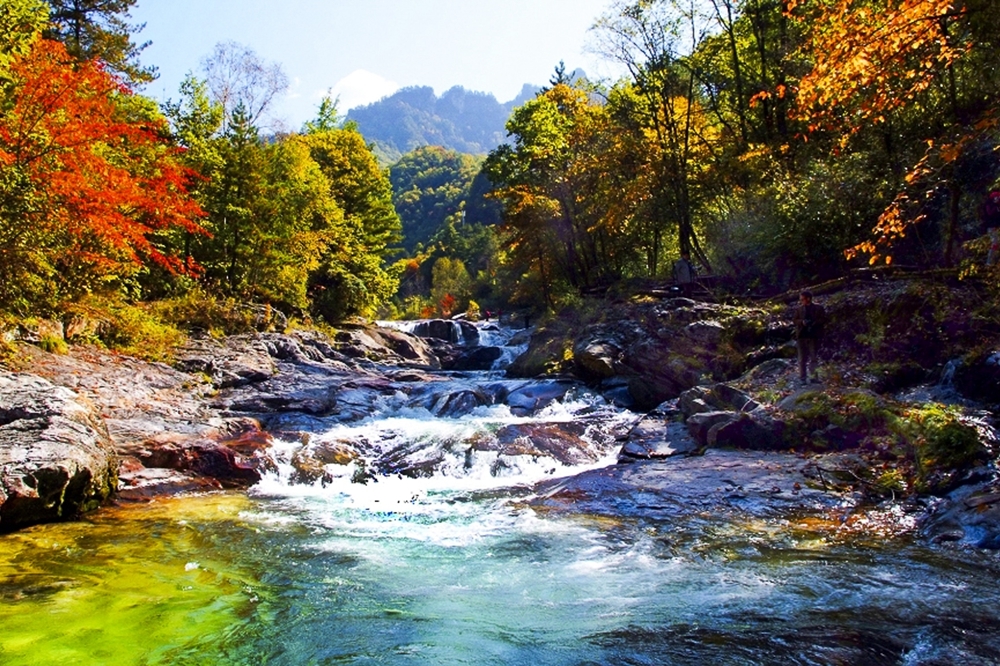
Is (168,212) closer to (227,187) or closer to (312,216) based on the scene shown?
(227,187)

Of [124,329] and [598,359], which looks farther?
[598,359]

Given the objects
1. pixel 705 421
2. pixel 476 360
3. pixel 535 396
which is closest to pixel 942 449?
pixel 705 421

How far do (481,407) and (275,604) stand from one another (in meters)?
10.7

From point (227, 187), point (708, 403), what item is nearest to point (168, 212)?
point (227, 187)

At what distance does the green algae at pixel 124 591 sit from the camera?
→ 4.07 m

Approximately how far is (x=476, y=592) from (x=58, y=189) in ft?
38.5

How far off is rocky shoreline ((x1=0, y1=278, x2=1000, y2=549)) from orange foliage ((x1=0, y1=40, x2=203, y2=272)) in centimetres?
255

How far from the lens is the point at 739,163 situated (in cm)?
1891

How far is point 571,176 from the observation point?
2355cm

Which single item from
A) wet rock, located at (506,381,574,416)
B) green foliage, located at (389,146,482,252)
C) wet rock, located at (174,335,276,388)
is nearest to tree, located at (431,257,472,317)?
green foliage, located at (389,146,482,252)

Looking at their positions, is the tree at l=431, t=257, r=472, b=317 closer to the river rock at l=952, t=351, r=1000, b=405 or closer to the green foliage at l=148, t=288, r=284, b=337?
the green foliage at l=148, t=288, r=284, b=337

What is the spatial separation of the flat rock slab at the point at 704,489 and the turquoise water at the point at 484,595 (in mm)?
598

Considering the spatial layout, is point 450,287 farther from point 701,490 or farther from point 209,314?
point 701,490

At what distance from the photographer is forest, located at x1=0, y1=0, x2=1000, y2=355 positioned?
10.3 meters
